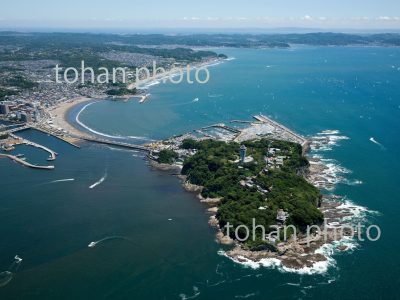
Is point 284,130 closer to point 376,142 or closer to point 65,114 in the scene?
point 376,142

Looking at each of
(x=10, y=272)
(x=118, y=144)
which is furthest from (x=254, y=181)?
(x=10, y=272)

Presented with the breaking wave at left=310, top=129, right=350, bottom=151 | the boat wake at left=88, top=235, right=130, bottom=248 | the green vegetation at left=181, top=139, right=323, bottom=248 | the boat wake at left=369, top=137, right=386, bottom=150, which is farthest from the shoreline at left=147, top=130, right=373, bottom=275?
the boat wake at left=369, top=137, right=386, bottom=150

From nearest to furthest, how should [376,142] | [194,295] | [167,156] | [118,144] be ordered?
[194,295] < [167,156] < [118,144] < [376,142]

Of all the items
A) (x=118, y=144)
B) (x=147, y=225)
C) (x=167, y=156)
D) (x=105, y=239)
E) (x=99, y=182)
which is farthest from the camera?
(x=118, y=144)

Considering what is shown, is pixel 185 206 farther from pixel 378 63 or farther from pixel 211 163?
pixel 378 63

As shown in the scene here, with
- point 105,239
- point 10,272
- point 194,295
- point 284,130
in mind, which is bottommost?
point 194,295

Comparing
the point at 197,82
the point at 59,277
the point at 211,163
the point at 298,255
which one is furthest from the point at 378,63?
the point at 59,277

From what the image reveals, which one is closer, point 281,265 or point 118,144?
point 281,265
